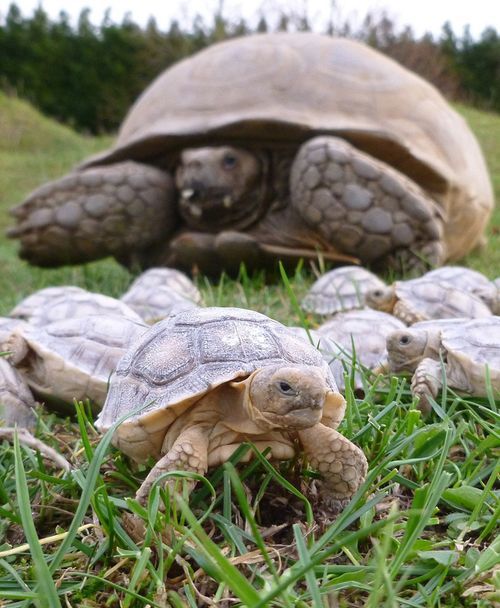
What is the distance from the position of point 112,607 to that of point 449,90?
18544 mm

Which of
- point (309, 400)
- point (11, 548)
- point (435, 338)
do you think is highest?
point (309, 400)

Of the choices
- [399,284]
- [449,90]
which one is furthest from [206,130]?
[449,90]

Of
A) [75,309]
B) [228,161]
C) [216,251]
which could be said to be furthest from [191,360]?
[228,161]

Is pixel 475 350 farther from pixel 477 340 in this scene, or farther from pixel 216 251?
pixel 216 251

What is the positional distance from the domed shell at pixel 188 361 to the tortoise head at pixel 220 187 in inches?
120

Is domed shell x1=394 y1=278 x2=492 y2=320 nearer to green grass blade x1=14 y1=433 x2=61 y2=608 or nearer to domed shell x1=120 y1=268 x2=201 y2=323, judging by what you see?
domed shell x1=120 y1=268 x2=201 y2=323

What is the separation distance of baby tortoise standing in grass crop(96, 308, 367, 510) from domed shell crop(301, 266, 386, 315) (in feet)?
5.52

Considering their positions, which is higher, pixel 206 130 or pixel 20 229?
pixel 206 130

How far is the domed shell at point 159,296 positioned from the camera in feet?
9.52

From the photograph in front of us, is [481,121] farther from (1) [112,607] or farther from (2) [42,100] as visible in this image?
(1) [112,607]

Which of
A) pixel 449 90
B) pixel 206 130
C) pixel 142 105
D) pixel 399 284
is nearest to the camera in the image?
pixel 399 284

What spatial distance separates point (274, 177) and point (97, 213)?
1153mm

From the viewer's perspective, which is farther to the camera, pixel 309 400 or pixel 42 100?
pixel 42 100

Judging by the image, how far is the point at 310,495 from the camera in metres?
1.30
